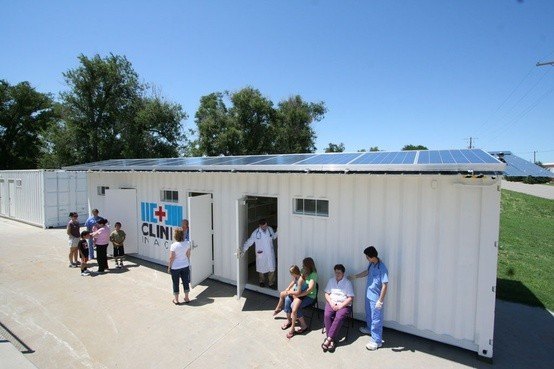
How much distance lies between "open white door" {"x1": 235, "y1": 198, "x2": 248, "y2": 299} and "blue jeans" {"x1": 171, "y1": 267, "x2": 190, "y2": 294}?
3.67ft

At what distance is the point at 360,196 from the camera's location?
217 inches

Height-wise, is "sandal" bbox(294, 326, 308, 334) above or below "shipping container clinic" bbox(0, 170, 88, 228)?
below

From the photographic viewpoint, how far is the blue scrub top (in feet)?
16.3

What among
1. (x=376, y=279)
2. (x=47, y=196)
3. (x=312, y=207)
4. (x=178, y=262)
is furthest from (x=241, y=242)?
(x=47, y=196)

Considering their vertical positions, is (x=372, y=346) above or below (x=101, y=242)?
below

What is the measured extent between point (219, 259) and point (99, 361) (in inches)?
134

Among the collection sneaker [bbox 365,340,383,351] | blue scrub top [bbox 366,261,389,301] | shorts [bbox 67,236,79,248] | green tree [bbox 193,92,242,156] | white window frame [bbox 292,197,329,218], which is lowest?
sneaker [bbox 365,340,383,351]

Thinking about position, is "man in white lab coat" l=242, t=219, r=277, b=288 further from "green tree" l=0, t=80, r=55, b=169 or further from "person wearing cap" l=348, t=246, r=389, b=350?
"green tree" l=0, t=80, r=55, b=169

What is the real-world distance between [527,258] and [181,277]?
1079cm

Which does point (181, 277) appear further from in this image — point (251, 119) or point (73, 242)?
point (251, 119)

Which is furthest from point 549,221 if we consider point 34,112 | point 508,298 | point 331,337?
point 34,112

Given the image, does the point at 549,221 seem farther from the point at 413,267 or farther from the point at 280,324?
the point at 280,324

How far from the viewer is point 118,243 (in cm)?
877

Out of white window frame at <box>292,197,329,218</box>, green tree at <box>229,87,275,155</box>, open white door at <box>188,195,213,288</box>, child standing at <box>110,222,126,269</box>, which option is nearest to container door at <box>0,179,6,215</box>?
child standing at <box>110,222,126,269</box>
